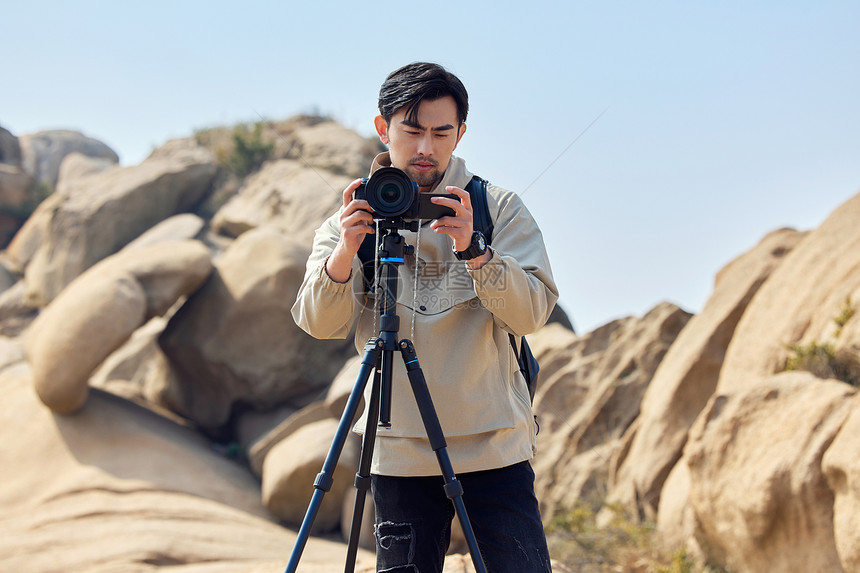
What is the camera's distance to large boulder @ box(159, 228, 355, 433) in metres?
9.00

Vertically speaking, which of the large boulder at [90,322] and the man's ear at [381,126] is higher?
the man's ear at [381,126]

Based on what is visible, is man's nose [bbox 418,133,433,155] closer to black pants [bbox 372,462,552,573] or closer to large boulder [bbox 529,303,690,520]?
black pants [bbox 372,462,552,573]

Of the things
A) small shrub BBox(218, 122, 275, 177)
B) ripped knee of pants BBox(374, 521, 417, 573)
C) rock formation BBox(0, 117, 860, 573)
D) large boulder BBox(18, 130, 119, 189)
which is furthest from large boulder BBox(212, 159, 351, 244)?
large boulder BBox(18, 130, 119, 189)

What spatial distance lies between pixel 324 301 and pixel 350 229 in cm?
22

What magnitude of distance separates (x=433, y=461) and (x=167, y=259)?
23.7 feet

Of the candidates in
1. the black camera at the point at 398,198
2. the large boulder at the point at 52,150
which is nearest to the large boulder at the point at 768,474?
the black camera at the point at 398,198

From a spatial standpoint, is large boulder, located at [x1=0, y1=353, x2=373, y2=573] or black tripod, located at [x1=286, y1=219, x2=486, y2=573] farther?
large boulder, located at [x1=0, y1=353, x2=373, y2=573]

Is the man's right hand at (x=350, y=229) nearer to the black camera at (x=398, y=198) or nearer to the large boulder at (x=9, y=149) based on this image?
the black camera at (x=398, y=198)

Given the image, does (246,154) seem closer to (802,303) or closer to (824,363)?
(802,303)

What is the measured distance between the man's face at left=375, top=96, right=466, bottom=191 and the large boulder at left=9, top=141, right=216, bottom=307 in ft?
38.1

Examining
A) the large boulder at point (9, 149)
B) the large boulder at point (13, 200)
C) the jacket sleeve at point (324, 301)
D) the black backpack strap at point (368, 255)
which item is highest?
the black backpack strap at point (368, 255)

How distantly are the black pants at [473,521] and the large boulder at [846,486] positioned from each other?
93.7 inches

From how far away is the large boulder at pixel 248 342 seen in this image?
29.5ft

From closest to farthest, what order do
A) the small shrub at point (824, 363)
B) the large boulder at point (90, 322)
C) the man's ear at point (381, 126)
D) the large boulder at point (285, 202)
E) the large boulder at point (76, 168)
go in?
the man's ear at point (381, 126) < the small shrub at point (824, 363) < the large boulder at point (90, 322) < the large boulder at point (285, 202) < the large boulder at point (76, 168)
